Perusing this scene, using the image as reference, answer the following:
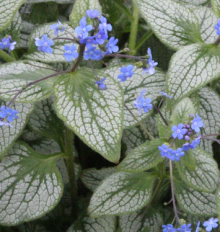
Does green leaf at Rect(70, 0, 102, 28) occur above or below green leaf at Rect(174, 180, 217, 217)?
above

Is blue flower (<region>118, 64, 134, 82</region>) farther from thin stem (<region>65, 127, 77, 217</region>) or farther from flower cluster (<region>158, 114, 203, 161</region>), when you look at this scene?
thin stem (<region>65, 127, 77, 217</region>)

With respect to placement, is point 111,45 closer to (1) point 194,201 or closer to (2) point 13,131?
(2) point 13,131

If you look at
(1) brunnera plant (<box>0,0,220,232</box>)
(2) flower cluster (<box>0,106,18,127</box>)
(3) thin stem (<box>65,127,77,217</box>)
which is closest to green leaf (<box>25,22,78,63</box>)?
(1) brunnera plant (<box>0,0,220,232</box>)

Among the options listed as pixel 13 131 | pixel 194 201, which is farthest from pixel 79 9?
pixel 194 201

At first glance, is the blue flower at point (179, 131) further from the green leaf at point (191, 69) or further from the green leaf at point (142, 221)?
the green leaf at point (142, 221)

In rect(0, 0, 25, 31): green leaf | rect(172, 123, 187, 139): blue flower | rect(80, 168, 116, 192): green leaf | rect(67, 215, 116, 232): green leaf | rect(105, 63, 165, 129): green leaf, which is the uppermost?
rect(172, 123, 187, 139): blue flower

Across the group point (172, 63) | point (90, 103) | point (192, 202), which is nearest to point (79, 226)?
point (192, 202)
